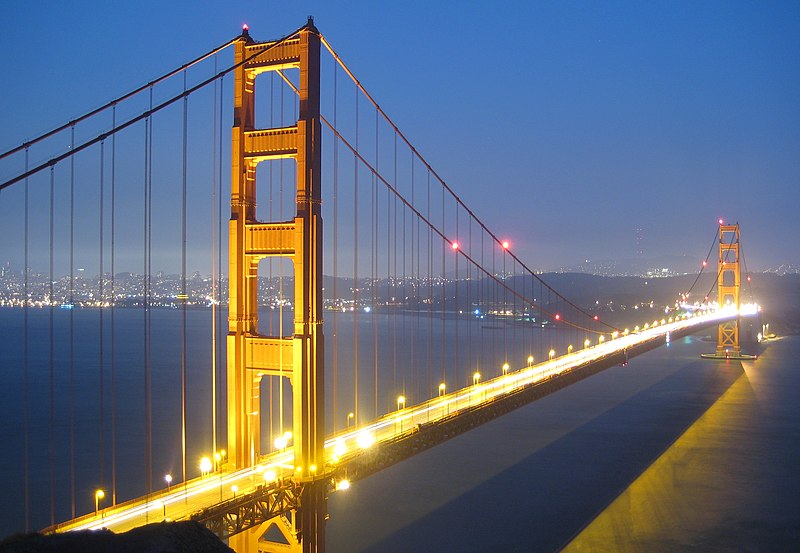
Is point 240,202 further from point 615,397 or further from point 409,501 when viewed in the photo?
point 615,397

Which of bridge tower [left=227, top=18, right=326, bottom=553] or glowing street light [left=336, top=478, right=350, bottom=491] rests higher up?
bridge tower [left=227, top=18, right=326, bottom=553]

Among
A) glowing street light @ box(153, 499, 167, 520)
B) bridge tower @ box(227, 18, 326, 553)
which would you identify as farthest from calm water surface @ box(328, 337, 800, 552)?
glowing street light @ box(153, 499, 167, 520)

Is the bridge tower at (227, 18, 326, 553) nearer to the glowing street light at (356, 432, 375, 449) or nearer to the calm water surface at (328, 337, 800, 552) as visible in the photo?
the glowing street light at (356, 432, 375, 449)

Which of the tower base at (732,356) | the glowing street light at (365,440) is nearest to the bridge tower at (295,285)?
the glowing street light at (365,440)

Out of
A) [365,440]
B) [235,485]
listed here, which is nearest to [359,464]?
[365,440]

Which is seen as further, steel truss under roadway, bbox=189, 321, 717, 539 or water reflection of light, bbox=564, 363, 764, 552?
water reflection of light, bbox=564, 363, 764, 552

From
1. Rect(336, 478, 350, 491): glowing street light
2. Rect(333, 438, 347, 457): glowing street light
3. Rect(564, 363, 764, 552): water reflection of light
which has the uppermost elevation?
Rect(333, 438, 347, 457): glowing street light

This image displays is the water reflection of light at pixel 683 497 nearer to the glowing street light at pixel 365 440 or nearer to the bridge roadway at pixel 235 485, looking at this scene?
the bridge roadway at pixel 235 485

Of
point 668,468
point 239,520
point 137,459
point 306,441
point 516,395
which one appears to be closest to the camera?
point 239,520

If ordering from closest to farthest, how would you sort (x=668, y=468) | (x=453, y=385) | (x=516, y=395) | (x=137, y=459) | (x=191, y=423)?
(x=516, y=395) < (x=668, y=468) < (x=137, y=459) < (x=191, y=423) < (x=453, y=385)

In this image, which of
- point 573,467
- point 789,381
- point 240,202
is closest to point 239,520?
point 240,202
